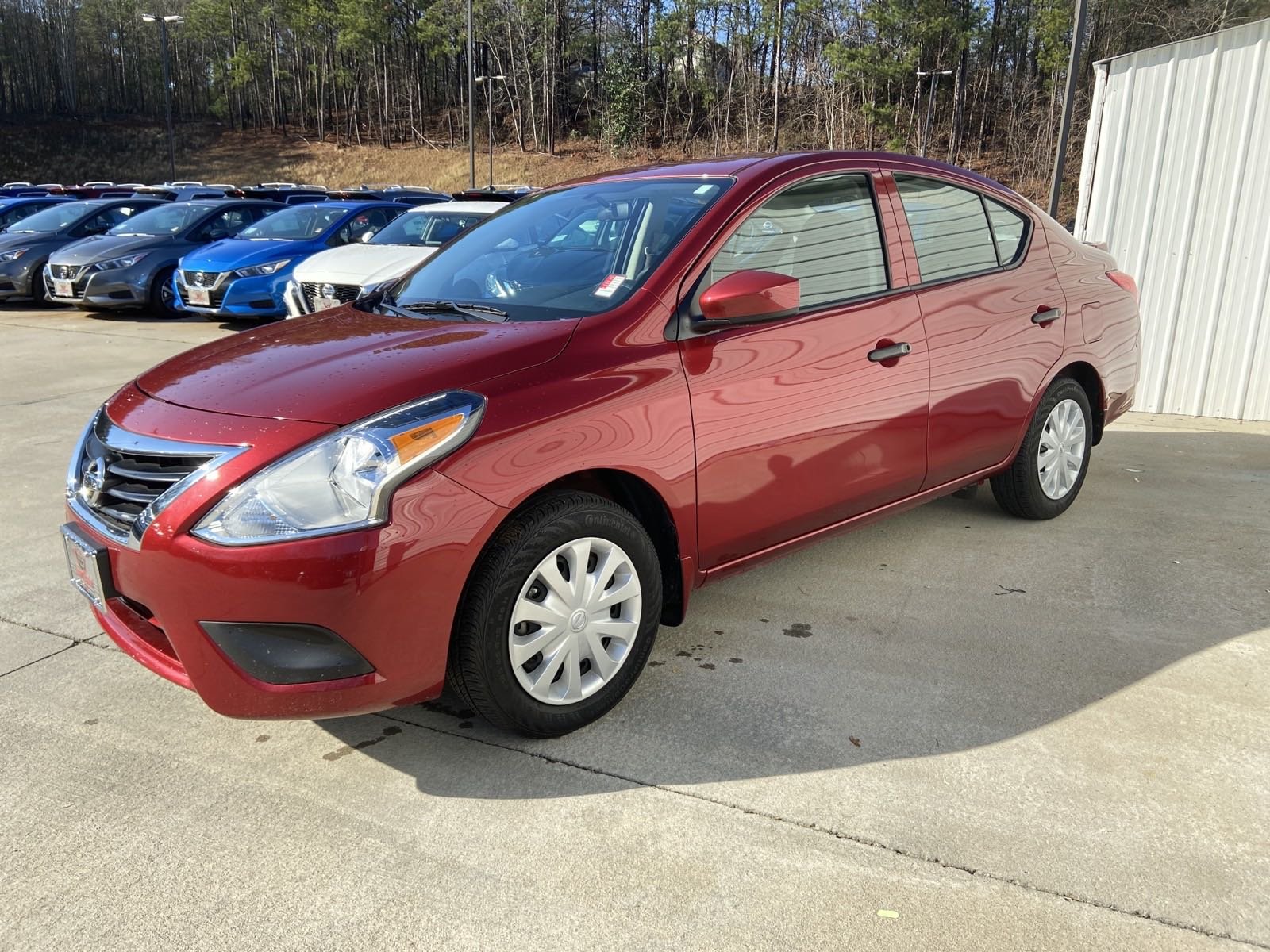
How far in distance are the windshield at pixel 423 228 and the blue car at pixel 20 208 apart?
28.8 feet

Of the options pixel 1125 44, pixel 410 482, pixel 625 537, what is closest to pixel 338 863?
pixel 410 482

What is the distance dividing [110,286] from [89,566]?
1160cm

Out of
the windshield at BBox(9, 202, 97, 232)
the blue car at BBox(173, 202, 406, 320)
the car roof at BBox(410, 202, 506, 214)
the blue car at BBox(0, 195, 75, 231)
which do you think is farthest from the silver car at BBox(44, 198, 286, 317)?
the blue car at BBox(0, 195, 75, 231)

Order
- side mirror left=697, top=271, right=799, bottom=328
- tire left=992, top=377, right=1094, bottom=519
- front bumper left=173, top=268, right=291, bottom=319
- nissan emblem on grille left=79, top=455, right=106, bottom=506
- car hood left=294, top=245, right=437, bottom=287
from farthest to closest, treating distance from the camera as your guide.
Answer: front bumper left=173, top=268, right=291, bottom=319 < car hood left=294, top=245, right=437, bottom=287 < tire left=992, top=377, right=1094, bottom=519 < side mirror left=697, top=271, right=799, bottom=328 < nissan emblem on grille left=79, top=455, right=106, bottom=506

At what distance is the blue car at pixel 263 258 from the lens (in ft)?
38.4

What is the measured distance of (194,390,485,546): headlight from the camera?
94.7 inches

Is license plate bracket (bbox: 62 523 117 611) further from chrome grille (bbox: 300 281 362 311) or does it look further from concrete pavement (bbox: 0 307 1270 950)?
chrome grille (bbox: 300 281 362 311)

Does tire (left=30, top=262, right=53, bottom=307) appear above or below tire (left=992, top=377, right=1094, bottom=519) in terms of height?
below

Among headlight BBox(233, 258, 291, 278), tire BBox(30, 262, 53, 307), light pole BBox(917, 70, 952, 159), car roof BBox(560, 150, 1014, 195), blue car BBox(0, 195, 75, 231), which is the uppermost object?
light pole BBox(917, 70, 952, 159)

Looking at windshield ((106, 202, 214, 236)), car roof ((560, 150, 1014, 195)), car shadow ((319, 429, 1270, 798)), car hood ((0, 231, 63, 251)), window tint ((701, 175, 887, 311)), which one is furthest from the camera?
car hood ((0, 231, 63, 251))

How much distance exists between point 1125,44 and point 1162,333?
36.9 meters

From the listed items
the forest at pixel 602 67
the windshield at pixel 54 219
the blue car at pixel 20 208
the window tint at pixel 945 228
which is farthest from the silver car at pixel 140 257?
the forest at pixel 602 67

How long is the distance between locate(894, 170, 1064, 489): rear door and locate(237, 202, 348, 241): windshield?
10.1 m

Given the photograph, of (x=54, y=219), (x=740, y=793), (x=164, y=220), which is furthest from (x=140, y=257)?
(x=740, y=793)
